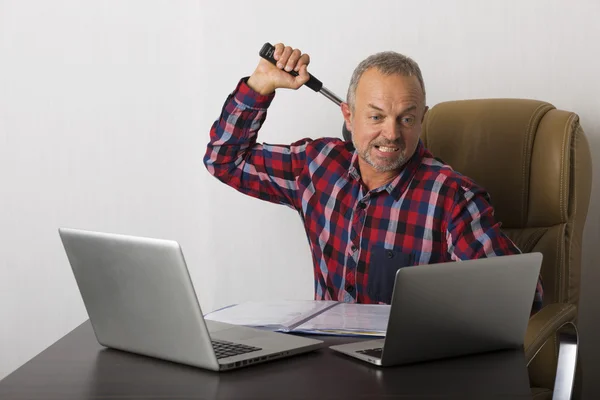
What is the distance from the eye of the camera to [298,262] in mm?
2830

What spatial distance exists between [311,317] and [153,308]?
0.38 m

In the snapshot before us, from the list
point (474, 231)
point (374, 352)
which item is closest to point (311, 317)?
point (374, 352)

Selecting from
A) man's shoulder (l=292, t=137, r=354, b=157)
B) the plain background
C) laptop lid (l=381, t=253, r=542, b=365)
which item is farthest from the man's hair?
laptop lid (l=381, t=253, r=542, b=365)

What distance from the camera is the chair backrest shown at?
7.08 ft

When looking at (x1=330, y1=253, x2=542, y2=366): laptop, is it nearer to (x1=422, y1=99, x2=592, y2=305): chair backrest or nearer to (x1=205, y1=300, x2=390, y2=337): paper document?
(x1=205, y1=300, x2=390, y2=337): paper document

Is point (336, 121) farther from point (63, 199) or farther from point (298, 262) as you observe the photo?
point (63, 199)

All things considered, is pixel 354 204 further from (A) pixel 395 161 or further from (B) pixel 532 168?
(B) pixel 532 168

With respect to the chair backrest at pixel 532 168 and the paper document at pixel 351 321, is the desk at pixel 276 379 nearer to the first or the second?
the paper document at pixel 351 321

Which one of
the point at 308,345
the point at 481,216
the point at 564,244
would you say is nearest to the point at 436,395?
the point at 308,345

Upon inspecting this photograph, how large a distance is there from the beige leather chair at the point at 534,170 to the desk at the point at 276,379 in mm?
919

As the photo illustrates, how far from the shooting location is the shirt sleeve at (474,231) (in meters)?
1.88

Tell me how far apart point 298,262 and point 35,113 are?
40.5 inches

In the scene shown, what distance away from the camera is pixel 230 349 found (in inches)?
50.6

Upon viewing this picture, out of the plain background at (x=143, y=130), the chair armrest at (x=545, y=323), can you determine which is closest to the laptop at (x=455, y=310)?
the chair armrest at (x=545, y=323)
